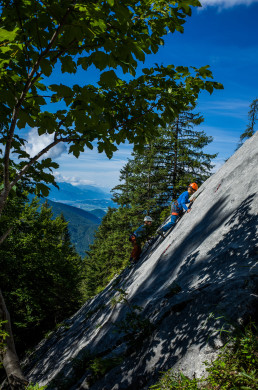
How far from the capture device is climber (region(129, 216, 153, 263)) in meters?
12.8

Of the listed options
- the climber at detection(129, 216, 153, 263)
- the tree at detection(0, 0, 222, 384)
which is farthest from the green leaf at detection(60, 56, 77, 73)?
the climber at detection(129, 216, 153, 263)

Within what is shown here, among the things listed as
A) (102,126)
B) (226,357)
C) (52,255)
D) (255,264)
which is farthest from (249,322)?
(52,255)

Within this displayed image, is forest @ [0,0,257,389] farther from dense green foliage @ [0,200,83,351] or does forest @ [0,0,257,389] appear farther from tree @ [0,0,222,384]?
dense green foliage @ [0,200,83,351]

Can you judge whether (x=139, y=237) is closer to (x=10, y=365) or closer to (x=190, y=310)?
(x=10, y=365)

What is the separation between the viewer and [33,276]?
1714cm

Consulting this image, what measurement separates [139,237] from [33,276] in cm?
949

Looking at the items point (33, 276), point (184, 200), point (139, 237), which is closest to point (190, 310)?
point (184, 200)

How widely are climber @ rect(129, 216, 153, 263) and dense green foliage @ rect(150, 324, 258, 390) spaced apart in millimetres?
9989

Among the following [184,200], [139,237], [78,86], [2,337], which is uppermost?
[78,86]

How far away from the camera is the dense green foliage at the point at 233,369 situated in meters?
2.22

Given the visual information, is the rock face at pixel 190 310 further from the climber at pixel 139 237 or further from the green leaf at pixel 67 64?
the climber at pixel 139 237

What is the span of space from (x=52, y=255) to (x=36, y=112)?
16776 millimetres

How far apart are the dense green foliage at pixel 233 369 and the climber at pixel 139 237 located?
999cm

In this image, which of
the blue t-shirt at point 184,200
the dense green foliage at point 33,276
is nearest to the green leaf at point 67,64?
the blue t-shirt at point 184,200
